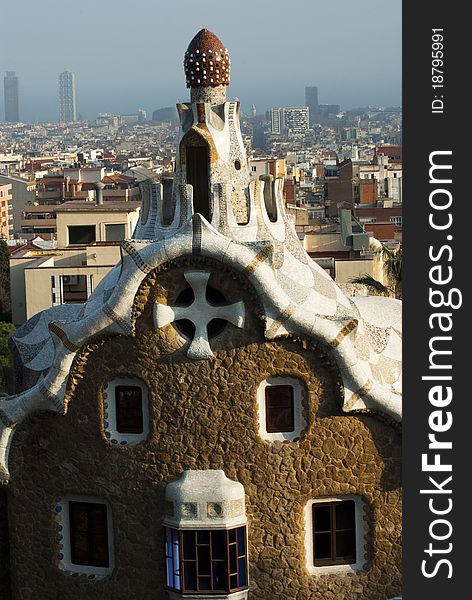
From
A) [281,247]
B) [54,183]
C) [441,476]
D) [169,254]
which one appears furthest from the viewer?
[54,183]

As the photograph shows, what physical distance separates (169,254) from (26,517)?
3.37 m

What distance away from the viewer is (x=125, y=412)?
45.8 feet

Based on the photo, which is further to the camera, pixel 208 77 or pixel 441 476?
pixel 208 77

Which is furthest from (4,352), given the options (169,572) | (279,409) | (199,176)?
(279,409)

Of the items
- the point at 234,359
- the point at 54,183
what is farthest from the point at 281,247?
the point at 54,183

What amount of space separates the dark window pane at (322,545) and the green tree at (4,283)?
83.5 ft

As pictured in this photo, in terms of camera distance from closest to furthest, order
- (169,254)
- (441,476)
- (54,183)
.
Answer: (441,476) → (169,254) → (54,183)

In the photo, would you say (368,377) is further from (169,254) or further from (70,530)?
(70,530)

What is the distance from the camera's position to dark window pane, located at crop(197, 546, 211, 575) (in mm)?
13719

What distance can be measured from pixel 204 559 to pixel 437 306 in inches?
163

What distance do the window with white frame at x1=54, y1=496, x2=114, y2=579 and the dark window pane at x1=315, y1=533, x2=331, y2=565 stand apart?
2.15 m

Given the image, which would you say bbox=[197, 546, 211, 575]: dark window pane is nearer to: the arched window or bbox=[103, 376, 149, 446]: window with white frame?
bbox=[103, 376, 149, 446]: window with white frame

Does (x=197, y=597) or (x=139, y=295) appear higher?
(x=139, y=295)

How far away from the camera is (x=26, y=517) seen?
14477 mm
